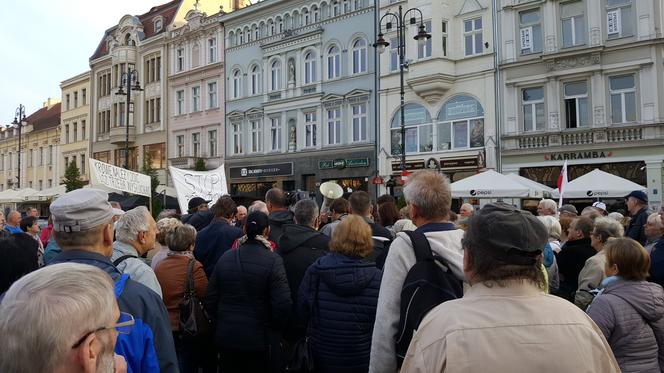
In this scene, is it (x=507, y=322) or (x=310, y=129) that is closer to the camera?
(x=507, y=322)

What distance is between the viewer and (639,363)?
358cm

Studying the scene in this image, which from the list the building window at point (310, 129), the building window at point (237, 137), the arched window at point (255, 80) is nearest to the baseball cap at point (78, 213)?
the building window at point (310, 129)

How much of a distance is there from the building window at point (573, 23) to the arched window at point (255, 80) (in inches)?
674

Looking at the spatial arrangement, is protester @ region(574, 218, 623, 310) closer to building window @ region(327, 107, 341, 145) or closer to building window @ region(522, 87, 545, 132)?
building window @ region(522, 87, 545, 132)

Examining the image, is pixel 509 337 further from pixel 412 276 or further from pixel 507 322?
pixel 412 276

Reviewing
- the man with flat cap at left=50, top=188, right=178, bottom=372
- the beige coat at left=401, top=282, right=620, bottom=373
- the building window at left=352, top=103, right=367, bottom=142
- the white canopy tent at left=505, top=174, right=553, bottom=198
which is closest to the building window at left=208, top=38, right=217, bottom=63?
the building window at left=352, top=103, right=367, bottom=142

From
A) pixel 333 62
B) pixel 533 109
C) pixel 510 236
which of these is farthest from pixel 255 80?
pixel 510 236

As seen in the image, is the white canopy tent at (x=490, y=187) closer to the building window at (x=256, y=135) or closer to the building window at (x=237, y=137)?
the building window at (x=256, y=135)

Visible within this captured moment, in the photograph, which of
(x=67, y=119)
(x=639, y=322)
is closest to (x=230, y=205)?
(x=639, y=322)

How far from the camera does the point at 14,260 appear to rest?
3502mm

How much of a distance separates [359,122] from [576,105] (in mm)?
10416

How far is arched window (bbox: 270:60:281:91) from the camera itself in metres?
31.6

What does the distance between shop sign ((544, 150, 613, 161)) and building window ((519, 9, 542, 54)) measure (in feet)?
14.2

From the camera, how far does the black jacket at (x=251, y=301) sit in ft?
15.5
